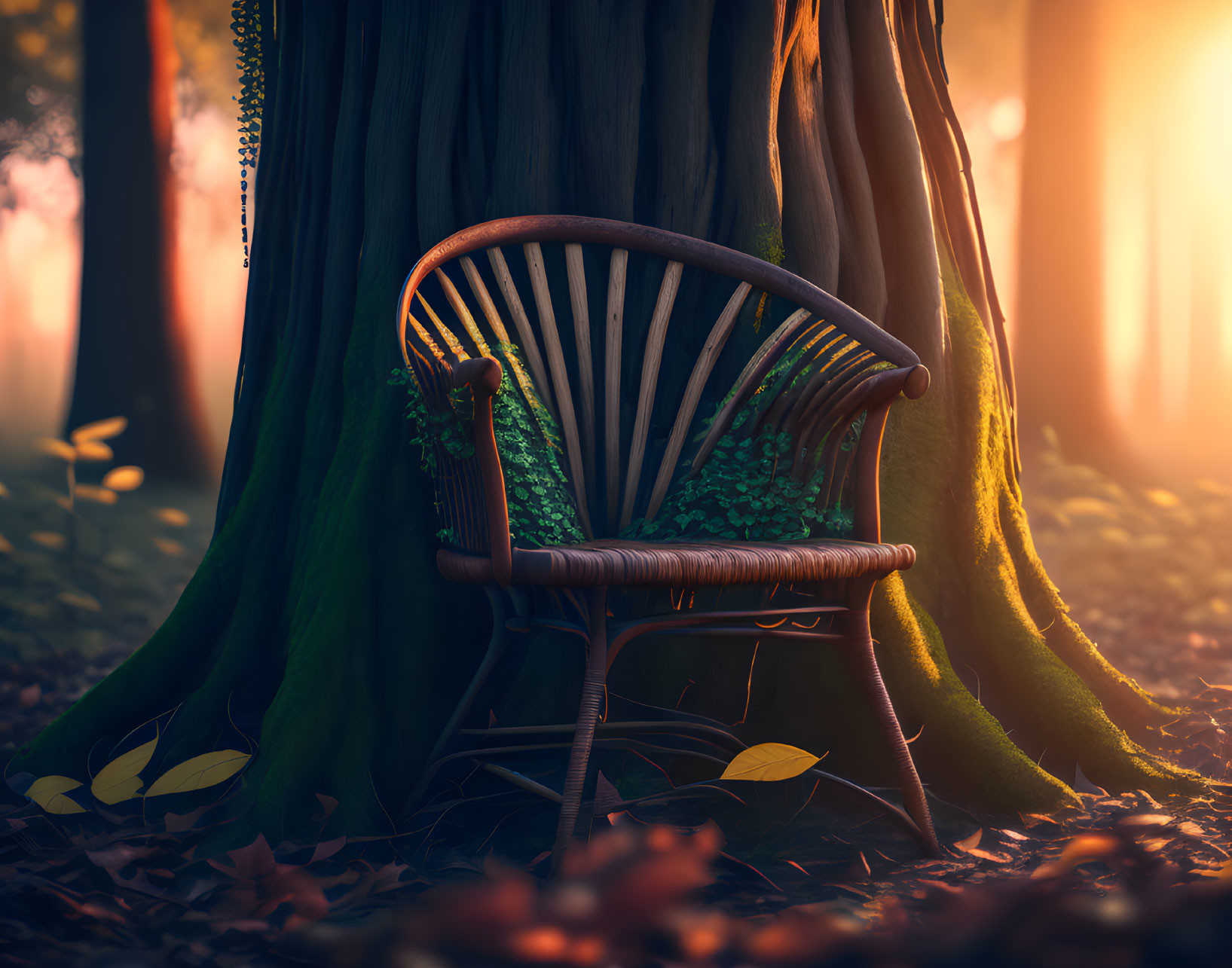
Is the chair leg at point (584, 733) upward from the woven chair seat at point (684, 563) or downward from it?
downward

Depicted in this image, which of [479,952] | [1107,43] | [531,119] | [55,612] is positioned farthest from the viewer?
[1107,43]

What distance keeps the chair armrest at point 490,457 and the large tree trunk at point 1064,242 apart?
5.23 meters

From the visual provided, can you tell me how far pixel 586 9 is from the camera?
1.77 m

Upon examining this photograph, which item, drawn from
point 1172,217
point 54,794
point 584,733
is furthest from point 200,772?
point 1172,217

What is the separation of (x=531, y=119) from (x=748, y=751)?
1382 millimetres

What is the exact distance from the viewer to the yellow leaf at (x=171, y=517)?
4344 mm

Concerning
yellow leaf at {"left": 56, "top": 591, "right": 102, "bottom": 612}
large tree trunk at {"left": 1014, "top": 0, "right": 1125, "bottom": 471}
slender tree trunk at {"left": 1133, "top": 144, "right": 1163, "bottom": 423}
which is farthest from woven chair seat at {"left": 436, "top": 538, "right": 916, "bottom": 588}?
slender tree trunk at {"left": 1133, "top": 144, "right": 1163, "bottom": 423}

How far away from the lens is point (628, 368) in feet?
6.10

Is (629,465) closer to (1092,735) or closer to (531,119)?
(531,119)

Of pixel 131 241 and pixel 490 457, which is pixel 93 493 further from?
pixel 490 457

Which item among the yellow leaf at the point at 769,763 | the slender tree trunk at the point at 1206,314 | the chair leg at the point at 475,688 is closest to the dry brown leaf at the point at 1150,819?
the yellow leaf at the point at 769,763

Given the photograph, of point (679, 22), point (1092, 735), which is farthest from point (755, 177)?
point (1092, 735)

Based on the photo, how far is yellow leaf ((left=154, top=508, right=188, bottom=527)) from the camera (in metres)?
4.34

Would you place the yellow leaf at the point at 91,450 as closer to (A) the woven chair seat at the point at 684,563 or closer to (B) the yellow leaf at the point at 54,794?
(B) the yellow leaf at the point at 54,794
